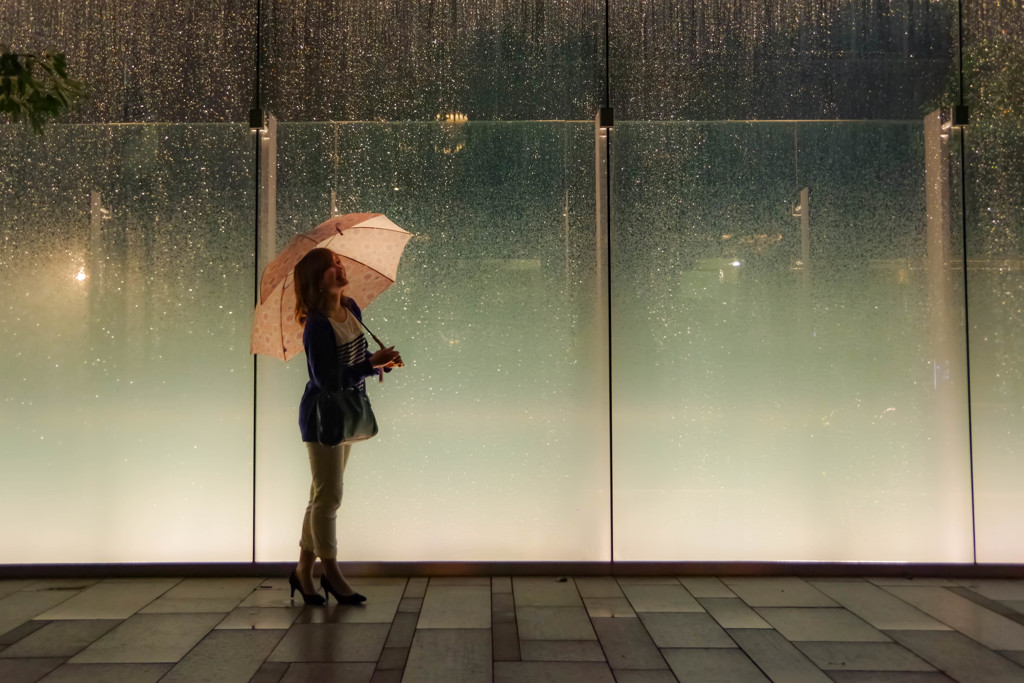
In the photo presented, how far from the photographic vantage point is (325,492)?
3639mm

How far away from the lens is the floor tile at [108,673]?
2.86 m

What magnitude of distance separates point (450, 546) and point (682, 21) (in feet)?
10.4

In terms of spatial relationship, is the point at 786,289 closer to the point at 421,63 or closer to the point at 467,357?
the point at 467,357

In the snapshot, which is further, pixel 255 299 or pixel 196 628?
pixel 255 299

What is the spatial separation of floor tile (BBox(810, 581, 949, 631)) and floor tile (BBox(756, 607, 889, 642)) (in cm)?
8

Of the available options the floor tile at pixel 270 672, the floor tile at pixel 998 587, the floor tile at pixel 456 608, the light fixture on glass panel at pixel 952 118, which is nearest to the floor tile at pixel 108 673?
the floor tile at pixel 270 672

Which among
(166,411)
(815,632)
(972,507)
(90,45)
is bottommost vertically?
(815,632)

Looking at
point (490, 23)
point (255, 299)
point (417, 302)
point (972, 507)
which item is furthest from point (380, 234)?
point (972, 507)

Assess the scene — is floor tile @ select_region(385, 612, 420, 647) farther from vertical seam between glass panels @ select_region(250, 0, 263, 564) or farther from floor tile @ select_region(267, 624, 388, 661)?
vertical seam between glass panels @ select_region(250, 0, 263, 564)

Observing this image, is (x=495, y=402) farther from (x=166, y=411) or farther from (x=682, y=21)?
(x=682, y=21)

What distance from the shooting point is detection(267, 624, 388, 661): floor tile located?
309 cm

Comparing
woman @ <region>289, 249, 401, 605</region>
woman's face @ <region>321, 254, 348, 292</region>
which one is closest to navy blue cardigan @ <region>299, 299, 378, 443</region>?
woman @ <region>289, 249, 401, 605</region>

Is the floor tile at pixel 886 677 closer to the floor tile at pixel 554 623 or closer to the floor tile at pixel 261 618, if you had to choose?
the floor tile at pixel 554 623

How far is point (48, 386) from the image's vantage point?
4379mm
